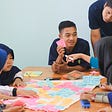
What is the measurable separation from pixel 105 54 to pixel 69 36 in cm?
86

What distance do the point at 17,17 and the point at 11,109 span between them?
2278 mm

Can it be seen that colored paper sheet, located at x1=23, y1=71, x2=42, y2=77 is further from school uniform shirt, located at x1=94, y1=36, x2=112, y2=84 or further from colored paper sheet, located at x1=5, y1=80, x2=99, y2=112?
school uniform shirt, located at x1=94, y1=36, x2=112, y2=84

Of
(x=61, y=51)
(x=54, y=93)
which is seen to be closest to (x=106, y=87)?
Result: (x=54, y=93)

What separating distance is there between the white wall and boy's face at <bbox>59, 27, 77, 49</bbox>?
0.74 m

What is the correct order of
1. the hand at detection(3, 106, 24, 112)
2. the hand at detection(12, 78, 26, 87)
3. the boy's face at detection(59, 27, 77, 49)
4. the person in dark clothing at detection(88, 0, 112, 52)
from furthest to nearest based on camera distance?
the person in dark clothing at detection(88, 0, 112, 52) → the boy's face at detection(59, 27, 77, 49) → the hand at detection(12, 78, 26, 87) → the hand at detection(3, 106, 24, 112)

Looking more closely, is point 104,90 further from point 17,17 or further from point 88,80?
point 17,17

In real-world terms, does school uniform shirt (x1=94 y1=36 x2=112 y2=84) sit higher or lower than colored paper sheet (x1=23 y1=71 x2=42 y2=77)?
higher

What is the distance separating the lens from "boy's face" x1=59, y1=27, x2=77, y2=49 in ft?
9.98

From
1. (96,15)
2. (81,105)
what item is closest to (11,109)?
(81,105)

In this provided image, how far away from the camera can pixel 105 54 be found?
2242mm

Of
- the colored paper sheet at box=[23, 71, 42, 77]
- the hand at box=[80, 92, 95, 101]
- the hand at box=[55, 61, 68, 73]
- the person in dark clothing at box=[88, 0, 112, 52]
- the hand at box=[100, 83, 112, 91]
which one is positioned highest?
the person in dark clothing at box=[88, 0, 112, 52]

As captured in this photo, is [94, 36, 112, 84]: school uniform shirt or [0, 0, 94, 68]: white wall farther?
[0, 0, 94, 68]: white wall

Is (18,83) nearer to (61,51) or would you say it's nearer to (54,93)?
(54,93)

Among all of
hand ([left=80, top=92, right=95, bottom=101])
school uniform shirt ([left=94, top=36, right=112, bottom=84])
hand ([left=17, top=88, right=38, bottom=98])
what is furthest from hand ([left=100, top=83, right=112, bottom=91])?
hand ([left=17, top=88, right=38, bottom=98])
